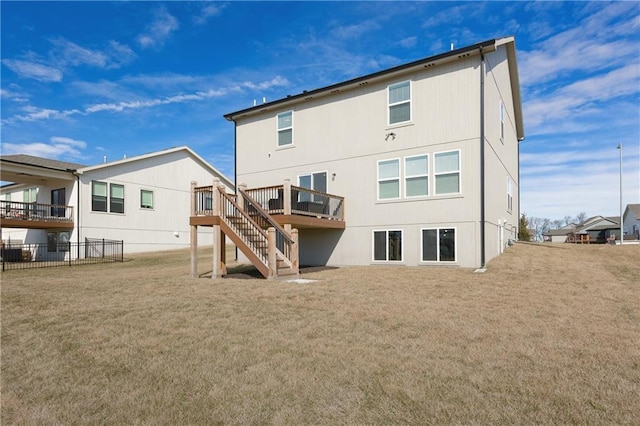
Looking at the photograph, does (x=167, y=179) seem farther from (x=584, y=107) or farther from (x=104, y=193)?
(x=584, y=107)

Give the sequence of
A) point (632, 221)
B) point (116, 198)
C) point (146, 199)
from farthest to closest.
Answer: point (632, 221)
point (146, 199)
point (116, 198)

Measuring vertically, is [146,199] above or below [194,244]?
above

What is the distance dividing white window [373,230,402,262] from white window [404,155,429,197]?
1572 millimetres

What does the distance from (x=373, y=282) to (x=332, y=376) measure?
21.2ft

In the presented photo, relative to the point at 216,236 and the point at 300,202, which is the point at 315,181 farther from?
the point at 216,236

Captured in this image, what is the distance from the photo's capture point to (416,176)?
1418cm

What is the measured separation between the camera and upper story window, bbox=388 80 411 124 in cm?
1453

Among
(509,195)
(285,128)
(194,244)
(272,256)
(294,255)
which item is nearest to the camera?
(272,256)

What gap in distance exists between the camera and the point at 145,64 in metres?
20.7

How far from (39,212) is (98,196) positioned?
3217 millimetres

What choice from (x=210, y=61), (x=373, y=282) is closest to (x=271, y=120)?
(x=210, y=61)

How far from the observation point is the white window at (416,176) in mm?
14016

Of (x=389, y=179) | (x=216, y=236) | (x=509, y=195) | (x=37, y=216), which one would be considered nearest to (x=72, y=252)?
(x=37, y=216)

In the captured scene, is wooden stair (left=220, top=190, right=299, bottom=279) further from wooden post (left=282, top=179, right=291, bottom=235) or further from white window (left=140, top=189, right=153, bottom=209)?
white window (left=140, top=189, right=153, bottom=209)
